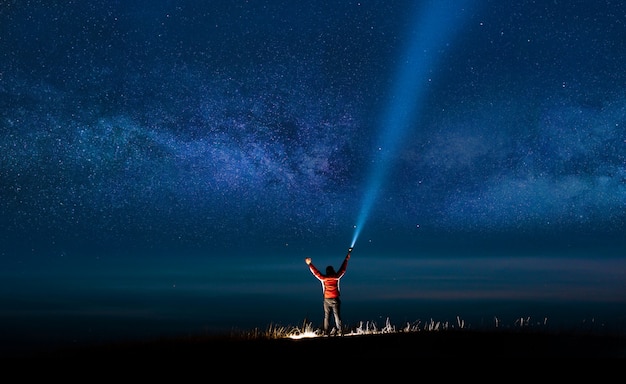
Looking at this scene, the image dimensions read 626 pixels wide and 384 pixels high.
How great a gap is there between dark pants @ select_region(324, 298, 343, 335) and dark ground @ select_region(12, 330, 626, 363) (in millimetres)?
2053

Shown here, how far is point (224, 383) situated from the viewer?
1025 centimetres

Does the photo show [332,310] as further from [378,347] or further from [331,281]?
[378,347]

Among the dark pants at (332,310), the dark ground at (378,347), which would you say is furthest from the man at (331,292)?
the dark ground at (378,347)

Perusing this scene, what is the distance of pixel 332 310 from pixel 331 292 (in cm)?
58

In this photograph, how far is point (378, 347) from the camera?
50.6 feet

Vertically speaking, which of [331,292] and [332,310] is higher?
[331,292]

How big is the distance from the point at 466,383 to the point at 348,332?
947 centimetres

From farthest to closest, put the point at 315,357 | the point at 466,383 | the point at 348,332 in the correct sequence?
the point at 348,332 < the point at 315,357 < the point at 466,383

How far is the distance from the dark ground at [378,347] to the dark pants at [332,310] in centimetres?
205

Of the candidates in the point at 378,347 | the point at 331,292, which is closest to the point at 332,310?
the point at 331,292

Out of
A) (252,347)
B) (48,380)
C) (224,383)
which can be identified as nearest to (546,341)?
(252,347)

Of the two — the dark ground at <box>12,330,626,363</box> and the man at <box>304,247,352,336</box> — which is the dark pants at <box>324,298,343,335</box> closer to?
the man at <box>304,247,352,336</box>

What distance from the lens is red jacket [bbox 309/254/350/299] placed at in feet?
63.7

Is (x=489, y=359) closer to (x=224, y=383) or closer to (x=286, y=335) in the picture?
(x=224, y=383)
